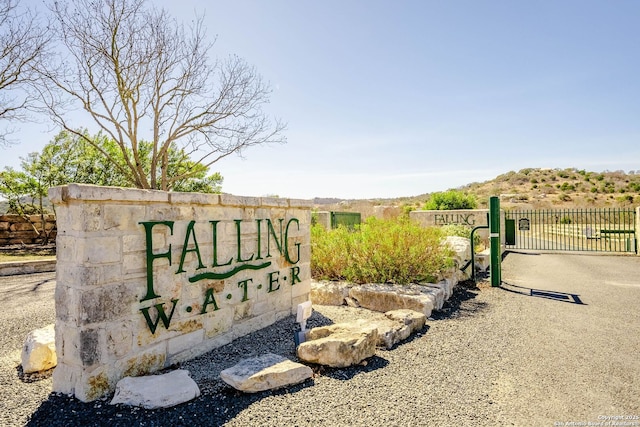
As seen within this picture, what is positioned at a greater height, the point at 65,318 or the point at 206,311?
the point at 65,318

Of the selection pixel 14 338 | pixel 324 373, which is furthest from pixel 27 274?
pixel 324 373

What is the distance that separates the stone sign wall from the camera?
2.72 metres

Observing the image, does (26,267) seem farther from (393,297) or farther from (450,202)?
(450,202)

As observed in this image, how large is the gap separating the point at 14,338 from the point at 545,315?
6.91 metres

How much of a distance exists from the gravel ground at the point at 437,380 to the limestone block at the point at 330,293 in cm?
33

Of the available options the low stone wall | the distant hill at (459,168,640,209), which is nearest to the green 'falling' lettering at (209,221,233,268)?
the low stone wall

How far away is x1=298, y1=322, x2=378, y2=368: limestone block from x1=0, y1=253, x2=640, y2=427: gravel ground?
91 millimetres

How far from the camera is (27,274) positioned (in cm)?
955

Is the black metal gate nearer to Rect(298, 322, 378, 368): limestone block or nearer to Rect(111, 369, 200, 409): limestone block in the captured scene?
Rect(298, 322, 378, 368): limestone block

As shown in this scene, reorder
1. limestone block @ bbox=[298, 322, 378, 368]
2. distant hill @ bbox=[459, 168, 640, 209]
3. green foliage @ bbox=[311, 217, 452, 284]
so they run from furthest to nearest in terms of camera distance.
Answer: distant hill @ bbox=[459, 168, 640, 209]
green foliage @ bbox=[311, 217, 452, 284]
limestone block @ bbox=[298, 322, 378, 368]

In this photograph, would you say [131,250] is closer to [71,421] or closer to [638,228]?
[71,421]

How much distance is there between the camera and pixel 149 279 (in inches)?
123

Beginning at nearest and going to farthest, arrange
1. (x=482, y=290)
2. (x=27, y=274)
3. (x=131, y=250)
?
(x=131, y=250)
(x=482, y=290)
(x=27, y=274)

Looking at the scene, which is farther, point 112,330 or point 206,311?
point 206,311
